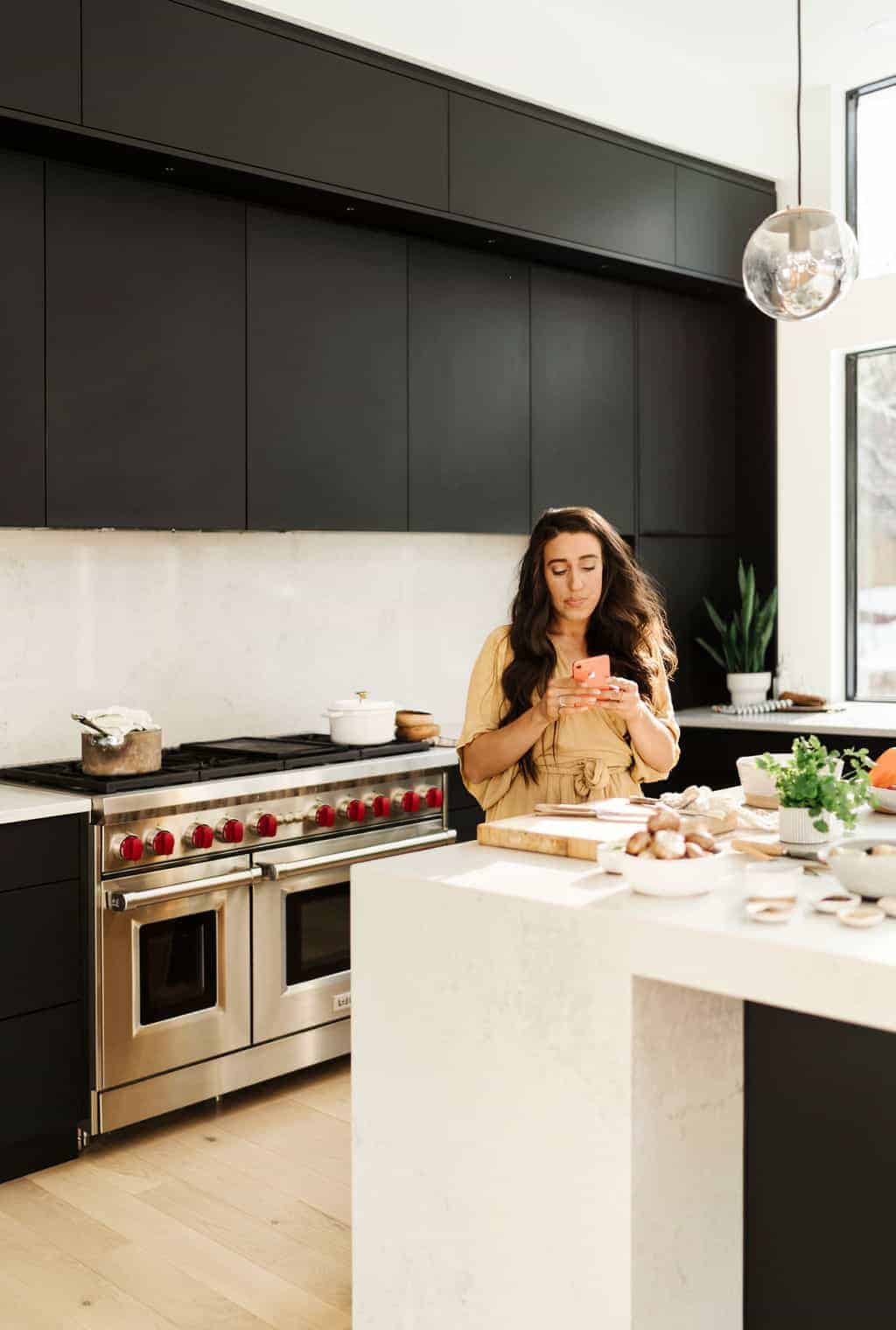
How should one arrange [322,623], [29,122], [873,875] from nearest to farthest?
1. [873,875]
2. [29,122]
3. [322,623]

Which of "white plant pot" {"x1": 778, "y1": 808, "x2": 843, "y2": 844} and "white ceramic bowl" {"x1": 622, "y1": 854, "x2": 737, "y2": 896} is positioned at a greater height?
"white plant pot" {"x1": 778, "y1": 808, "x2": 843, "y2": 844}

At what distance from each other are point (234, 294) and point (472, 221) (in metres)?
0.87

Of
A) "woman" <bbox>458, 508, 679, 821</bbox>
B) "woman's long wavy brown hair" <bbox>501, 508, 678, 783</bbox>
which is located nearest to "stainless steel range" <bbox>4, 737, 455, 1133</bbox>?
"woman" <bbox>458, 508, 679, 821</bbox>

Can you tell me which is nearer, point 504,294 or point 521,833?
point 521,833

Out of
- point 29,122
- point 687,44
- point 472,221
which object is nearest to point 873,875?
point 29,122

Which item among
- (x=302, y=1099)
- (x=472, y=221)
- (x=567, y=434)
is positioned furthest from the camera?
(x=567, y=434)

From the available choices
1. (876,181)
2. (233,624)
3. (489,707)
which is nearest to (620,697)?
(489,707)

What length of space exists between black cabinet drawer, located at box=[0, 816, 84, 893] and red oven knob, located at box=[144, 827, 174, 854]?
0.67 feet

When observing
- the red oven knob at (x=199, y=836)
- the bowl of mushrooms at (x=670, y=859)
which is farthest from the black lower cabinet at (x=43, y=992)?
the bowl of mushrooms at (x=670, y=859)

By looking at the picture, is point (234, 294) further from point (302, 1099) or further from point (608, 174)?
point (302, 1099)

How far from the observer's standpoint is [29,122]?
3301mm

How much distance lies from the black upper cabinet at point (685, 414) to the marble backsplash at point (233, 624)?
2.07 ft

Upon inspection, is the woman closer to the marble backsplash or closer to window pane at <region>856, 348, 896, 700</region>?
the marble backsplash

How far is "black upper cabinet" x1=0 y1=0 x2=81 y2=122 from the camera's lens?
3.26 metres
